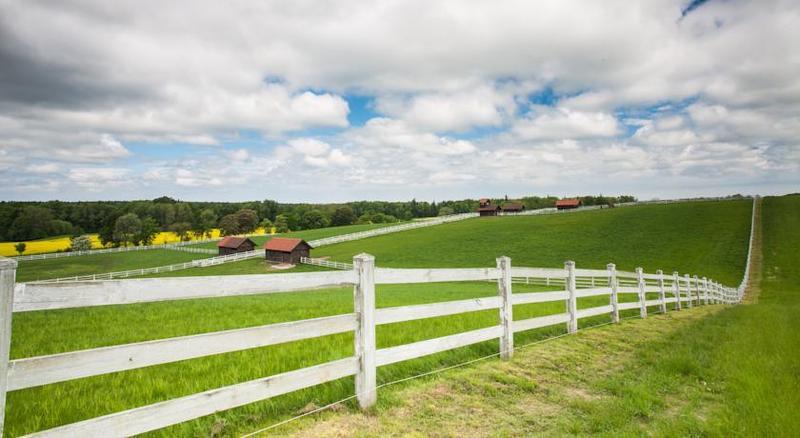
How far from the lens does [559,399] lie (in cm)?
510

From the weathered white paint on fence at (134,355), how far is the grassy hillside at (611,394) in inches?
37.3

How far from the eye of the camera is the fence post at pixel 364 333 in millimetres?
4535

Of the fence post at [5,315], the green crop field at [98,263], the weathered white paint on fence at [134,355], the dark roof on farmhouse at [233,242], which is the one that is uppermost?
the fence post at [5,315]

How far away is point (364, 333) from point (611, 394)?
10.9ft

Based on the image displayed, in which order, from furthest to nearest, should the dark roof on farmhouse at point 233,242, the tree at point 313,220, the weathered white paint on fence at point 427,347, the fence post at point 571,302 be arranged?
the tree at point 313,220 < the dark roof on farmhouse at point 233,242 < the fence post at point 571,302 < the weathered white paint on fence at point 427,347

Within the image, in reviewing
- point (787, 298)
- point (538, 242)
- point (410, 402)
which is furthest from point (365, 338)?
point (538, 242)

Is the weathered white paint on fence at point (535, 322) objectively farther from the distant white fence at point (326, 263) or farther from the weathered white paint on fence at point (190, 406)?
the distant white fence at point (326, 263)

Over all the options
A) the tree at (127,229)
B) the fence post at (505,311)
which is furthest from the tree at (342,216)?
the fence post at (505,311)

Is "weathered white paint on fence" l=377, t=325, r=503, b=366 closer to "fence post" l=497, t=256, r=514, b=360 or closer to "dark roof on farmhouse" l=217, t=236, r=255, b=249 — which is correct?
"fence post" l=497, t=256, r=514, b=360

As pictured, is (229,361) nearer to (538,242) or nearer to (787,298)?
(787,298)

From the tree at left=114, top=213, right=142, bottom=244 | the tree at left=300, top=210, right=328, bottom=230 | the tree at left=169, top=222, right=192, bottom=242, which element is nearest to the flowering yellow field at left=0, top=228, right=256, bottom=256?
the tree at left=169, top=222, right=192, bottom=242

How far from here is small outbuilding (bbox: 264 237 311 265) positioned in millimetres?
51688

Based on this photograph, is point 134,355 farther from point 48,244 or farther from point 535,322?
point 48,244

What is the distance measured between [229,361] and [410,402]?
8.60 ft
